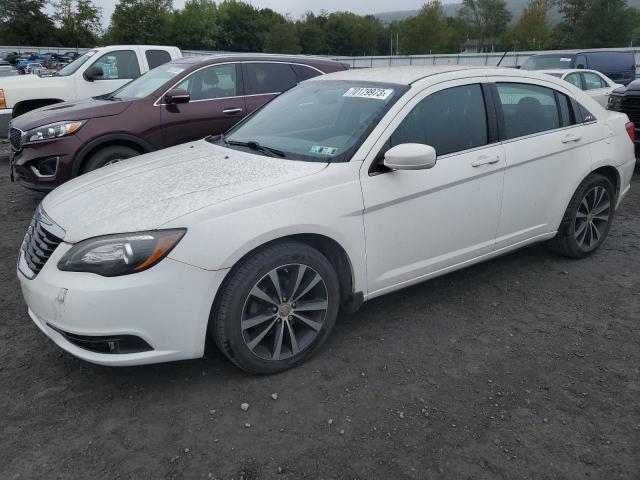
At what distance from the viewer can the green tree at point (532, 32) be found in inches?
3009

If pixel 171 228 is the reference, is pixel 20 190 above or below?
below

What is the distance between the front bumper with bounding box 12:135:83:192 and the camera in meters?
5.98

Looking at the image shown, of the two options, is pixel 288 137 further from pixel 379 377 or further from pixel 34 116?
pixel 34 116

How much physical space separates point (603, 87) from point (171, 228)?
1155 cm

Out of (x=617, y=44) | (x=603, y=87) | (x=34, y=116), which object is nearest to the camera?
(x=34, y=116)

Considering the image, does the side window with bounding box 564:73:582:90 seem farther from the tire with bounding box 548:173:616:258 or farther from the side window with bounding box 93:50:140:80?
the side window with bounding box 93:50:140:80

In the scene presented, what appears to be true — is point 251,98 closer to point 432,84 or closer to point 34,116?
point 34,116

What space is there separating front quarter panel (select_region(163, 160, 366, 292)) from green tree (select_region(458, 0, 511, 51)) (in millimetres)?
100471

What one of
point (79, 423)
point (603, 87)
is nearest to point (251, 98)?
point (79, 423)

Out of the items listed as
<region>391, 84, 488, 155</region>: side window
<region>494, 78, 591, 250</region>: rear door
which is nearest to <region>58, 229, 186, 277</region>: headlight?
<region>391, 84, 488, 155</region>: side window

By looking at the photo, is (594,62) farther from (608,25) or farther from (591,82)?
(608,25)

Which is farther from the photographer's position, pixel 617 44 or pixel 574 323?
pixel 617 44

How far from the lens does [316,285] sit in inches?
125

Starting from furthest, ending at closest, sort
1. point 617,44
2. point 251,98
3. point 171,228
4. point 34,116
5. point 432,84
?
point 617,44
point 251,98
point 34,116
point 432,84
point 171,228
